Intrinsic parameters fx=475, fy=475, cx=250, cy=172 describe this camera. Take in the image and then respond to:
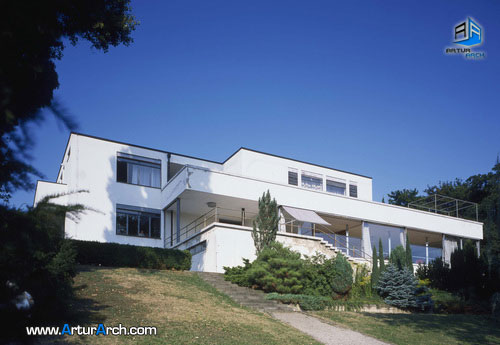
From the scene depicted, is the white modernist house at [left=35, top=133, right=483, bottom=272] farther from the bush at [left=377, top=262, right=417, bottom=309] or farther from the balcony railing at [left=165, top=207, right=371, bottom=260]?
the bush at [left=377, top=262, right=417, bottom=309]

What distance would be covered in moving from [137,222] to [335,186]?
16.0m

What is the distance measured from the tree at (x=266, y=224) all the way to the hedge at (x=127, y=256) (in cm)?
377

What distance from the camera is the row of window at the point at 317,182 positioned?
3434 cm

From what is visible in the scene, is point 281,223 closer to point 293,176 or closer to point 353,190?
point 293,176

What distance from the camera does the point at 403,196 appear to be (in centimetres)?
5331

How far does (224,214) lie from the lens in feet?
96.3

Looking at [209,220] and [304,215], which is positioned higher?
[304,215]

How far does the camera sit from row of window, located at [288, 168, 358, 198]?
1352 inches

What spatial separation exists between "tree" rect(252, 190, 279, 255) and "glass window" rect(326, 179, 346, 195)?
13.7m

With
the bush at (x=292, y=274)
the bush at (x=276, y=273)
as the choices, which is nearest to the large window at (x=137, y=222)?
the bush at (x=292, y=274)

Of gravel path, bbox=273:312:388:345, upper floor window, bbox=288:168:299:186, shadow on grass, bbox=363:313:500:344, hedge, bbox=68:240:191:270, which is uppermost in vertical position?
upper floor window, bbox=288:168:299:186

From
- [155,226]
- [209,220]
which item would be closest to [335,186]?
[209,220]

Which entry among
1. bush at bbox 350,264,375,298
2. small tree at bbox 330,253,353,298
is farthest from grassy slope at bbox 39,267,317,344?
bush at bbox 350,264,375,298

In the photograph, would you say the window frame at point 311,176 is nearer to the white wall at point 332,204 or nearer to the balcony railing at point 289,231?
the balcony railing at point 289,231
